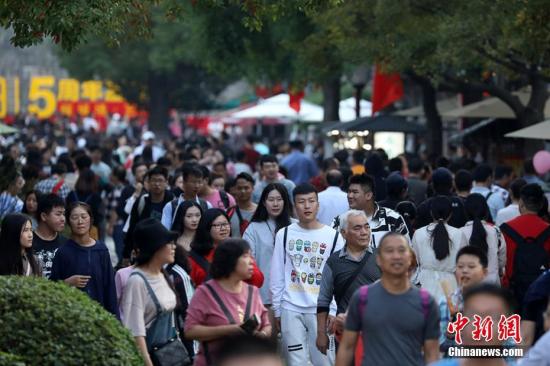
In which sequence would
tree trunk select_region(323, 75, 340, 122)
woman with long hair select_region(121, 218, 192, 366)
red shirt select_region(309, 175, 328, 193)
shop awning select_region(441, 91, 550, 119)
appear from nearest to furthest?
woman with long hair select_region(121, 218, 192, 366)
red shirt select_region(309, 175, 328, 193)
shop awning select_region(441, 91, 550, 119)
tree trunk select_region(323, 75, 340, 122)

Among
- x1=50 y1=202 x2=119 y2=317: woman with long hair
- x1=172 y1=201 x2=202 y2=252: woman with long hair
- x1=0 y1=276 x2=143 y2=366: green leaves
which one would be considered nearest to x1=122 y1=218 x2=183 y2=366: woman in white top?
x1=0 y1=276 x2=143 y2=366: green leaves

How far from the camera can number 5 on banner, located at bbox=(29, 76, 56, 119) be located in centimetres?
7006

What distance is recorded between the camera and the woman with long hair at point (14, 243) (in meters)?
9.41

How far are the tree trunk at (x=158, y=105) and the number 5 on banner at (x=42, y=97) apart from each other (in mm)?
17630

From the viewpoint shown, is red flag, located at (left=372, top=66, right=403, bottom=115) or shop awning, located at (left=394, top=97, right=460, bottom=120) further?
shop awning, located at (left=394, top=97, right=460, bottom=120)

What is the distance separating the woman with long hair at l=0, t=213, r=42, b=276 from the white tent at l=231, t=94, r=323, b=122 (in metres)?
25.5

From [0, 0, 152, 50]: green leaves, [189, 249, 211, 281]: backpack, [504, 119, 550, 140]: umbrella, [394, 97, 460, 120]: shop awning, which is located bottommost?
[189, 249, 211, 281]: backpack

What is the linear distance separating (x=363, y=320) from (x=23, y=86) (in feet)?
227

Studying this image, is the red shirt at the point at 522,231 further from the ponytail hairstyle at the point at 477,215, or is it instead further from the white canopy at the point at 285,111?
the white canopy at the point at 285,111

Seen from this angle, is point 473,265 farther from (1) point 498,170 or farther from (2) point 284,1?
(1) point 498,170

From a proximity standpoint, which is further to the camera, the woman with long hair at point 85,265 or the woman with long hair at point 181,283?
the woman with long hair at point 85,265

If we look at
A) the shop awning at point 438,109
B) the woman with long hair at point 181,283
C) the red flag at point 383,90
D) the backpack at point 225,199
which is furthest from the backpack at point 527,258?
the shop awning at point 438,109

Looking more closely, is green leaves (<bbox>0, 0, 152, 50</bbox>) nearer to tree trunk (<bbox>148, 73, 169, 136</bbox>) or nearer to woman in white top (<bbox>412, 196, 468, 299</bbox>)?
woman in white top (<bbox>412, 196, 468, 299</bbox>)

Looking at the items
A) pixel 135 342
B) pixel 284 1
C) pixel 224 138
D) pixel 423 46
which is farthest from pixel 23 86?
pixel 135 342
